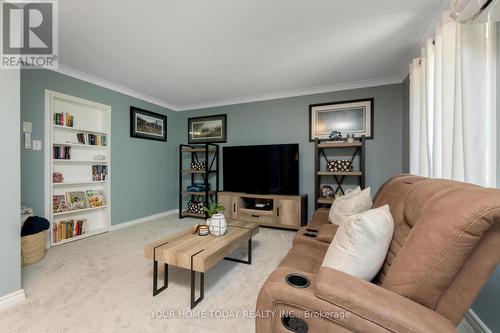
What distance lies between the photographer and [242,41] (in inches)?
89.1

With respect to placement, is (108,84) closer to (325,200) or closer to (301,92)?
(301,92)

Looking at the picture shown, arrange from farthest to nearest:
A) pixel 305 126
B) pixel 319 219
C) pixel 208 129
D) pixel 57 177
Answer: pixel 208 129
pixel 305 126
pixel 57 177
pixel 319 219

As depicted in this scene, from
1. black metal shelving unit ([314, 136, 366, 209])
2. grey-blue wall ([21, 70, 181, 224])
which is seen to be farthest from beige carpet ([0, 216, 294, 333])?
black metal shelving unit ([314, 136, 366, 209])

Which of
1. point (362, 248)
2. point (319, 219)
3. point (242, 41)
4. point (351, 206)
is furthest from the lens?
point (319, 219)

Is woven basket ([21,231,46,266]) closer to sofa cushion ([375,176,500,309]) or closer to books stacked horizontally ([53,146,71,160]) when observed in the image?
books stacked horizontally ([53,146,71,160])

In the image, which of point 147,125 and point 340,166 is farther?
point 147,125

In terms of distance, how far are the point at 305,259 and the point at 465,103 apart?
1359 millimetres

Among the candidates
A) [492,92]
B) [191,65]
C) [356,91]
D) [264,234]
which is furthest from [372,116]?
[191,65]

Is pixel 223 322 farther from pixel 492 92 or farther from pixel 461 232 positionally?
pixel 492 92

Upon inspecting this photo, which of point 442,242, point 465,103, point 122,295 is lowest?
point 122,295

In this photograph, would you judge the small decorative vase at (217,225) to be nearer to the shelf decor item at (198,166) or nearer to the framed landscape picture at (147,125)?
the shelf decor item at (198,166)

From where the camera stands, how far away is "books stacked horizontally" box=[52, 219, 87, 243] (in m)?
2.85

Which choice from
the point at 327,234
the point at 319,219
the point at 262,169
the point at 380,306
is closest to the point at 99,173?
the point at 262,169

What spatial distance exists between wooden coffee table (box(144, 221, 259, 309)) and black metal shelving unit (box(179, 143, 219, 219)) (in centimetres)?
215
